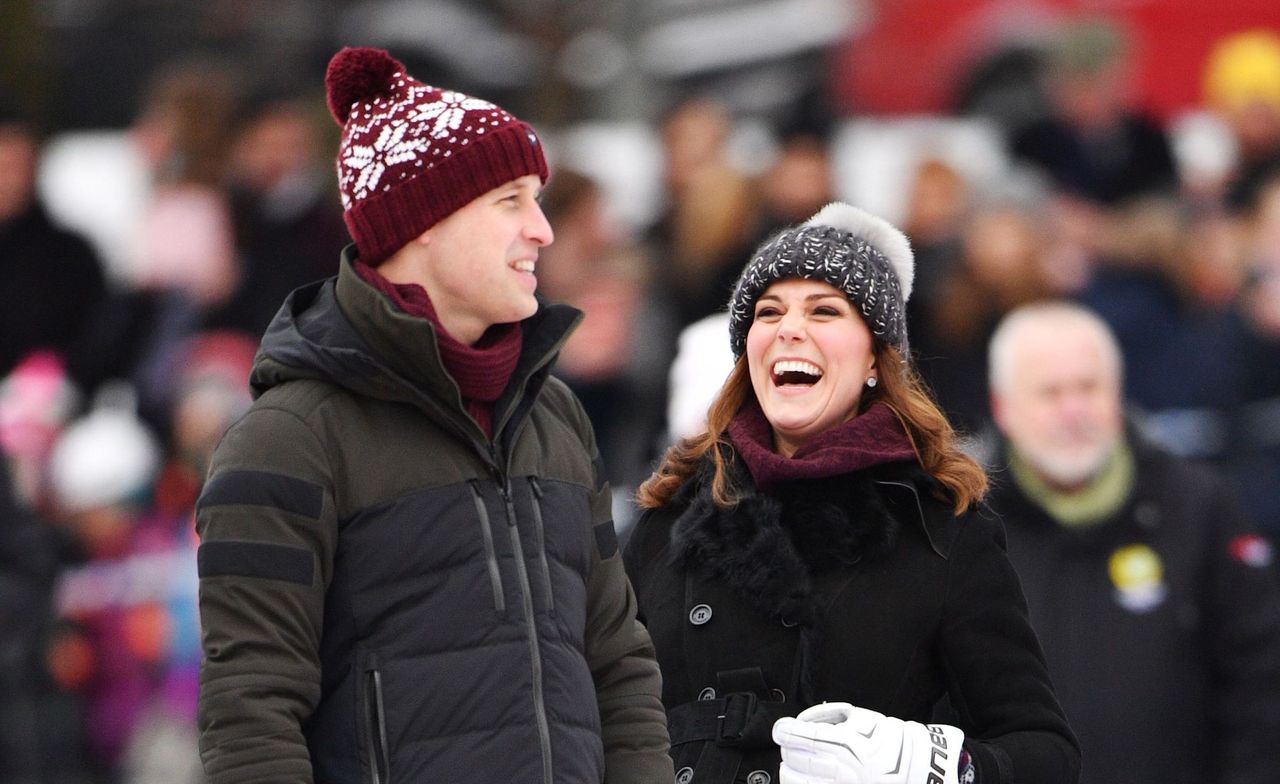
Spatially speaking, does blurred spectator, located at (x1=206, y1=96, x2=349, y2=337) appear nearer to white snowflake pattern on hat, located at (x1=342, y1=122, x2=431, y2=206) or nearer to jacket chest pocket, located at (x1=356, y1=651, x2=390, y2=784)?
white snowflake pattern on hat, located at (x1=342, y1=122, x2=431, y2=206)

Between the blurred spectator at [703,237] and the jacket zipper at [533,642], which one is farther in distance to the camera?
the blurred spectator at [703,237]

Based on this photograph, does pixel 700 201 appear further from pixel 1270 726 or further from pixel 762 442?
pixel 762 442

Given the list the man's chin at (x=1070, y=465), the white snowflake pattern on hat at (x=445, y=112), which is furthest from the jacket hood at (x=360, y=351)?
the man's chin at (x=1070, y=465)

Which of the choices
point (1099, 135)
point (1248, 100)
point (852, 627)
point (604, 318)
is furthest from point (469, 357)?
point (1248, 100)

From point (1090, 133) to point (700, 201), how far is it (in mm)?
2192

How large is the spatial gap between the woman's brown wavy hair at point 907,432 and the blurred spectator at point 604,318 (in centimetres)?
347

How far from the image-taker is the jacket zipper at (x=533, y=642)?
379 cm

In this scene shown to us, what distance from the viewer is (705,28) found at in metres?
12.8

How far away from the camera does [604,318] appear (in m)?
9.19

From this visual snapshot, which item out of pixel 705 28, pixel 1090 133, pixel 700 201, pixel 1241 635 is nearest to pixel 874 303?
pixel 1241 635

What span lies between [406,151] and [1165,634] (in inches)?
124

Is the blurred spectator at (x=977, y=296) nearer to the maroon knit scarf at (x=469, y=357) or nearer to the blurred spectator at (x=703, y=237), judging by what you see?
the blurred spectator at (x=703, y=237)

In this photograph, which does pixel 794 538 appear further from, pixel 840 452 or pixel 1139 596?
pixel 1139 596

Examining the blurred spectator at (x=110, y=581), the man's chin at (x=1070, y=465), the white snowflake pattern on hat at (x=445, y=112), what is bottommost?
the blurred spectator at (x=110, y=581)
